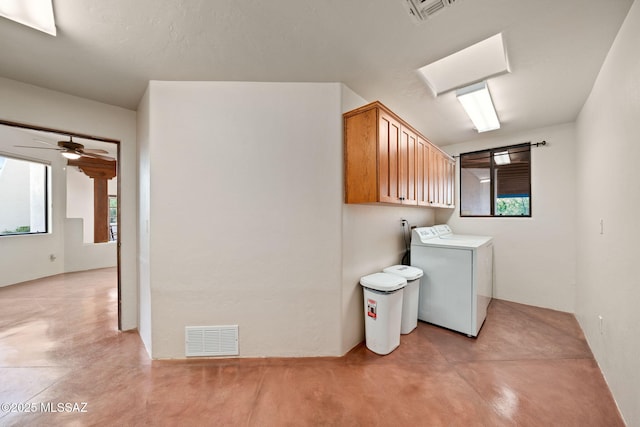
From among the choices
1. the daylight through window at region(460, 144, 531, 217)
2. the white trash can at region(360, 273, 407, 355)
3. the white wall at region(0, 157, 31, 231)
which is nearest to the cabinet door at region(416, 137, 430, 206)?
the white trash can at region(360, 273, 407, 355)

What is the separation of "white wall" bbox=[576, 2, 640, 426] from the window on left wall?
783 centimetres

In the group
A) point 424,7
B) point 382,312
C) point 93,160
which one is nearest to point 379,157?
point 424,7

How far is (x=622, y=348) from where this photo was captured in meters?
1.56

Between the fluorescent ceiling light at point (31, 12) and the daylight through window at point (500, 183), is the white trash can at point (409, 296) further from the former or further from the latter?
the fluorescent ceiling light at point (31, 12)

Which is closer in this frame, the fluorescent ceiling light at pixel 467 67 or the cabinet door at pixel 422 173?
the fluorescent ceiling light at pixel 467 67

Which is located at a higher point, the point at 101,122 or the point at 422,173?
the point at 101,122

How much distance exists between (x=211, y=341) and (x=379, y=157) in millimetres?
2217

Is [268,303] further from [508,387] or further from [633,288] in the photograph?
[633,288]

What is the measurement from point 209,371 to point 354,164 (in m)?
2.17

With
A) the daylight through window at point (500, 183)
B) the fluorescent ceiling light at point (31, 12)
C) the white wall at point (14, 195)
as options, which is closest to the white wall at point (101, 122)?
the fluorescent ceiling light at point (31, 12)

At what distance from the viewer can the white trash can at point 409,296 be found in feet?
8.67

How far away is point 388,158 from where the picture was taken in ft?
7.18

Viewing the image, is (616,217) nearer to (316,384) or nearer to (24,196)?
(316,384)

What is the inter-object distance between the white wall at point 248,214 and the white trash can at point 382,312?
1.11 ft
